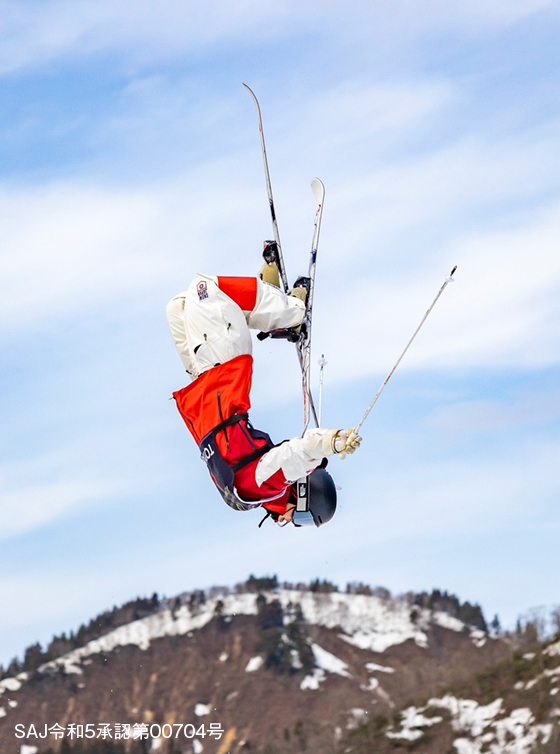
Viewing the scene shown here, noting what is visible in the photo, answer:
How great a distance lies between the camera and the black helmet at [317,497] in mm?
10547

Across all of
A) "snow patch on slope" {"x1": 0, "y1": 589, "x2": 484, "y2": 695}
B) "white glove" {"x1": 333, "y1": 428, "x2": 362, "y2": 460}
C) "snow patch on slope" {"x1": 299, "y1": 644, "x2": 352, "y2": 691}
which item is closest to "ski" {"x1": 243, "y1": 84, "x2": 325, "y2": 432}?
"white glove" {"x1": 333, "y1": 428, "x2": 362, "y2": 460}

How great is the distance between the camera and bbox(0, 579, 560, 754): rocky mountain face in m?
112

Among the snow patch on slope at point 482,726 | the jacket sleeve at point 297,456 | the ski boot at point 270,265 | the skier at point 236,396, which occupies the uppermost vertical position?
the snow patch on slope at point 482,726

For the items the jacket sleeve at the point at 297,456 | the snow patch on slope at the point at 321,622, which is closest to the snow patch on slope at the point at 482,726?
the snow patch on slope at the point at 321,622

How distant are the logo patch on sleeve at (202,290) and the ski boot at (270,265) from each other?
104 centimetres

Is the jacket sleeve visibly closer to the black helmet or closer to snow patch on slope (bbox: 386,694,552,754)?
the black helmet

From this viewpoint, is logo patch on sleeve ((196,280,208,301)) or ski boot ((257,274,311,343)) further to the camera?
ski boot ((257,274,311,343))

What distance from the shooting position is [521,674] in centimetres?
11531

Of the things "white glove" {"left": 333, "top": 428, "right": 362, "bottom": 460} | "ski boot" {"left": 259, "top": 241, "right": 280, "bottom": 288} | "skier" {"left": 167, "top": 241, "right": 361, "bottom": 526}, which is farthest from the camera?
"ski boot" {"left": 259, "top": 241, "right": 280, "bottom": 288}

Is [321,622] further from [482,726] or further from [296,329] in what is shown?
[296,329]

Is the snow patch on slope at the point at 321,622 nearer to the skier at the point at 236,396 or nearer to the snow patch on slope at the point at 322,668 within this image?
the snow patch on slope at the point at 322,668

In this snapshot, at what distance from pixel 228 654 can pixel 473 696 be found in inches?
1845

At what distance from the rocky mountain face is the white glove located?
4030 inches

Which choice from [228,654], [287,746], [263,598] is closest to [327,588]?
[263,598]
